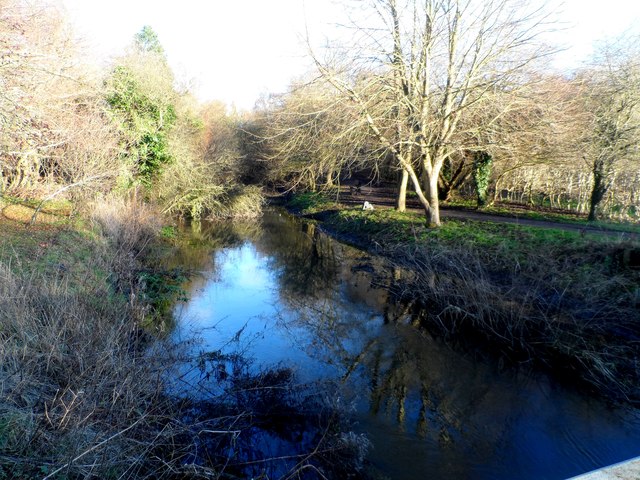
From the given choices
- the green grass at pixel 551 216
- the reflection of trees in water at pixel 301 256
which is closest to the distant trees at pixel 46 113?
the reflection of trees in water at pixel 301 256

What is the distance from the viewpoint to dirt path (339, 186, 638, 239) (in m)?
12.9

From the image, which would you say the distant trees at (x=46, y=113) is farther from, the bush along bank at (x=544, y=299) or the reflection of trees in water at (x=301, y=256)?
the bush along bank at (x=544, y=299)

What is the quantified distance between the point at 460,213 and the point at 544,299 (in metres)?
10.1

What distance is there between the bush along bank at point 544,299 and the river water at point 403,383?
654 mm

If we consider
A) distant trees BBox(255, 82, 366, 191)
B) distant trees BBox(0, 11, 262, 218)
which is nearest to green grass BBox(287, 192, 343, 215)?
distant trees BBox(255, 82, 366, 191)

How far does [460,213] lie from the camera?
61.2 feet

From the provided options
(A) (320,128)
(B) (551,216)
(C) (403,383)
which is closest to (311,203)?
(A) (320,128)

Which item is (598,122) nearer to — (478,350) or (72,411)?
(478,350)

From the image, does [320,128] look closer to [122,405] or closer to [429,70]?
[429,70]

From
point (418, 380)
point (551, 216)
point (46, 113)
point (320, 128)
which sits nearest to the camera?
point (418, 380)

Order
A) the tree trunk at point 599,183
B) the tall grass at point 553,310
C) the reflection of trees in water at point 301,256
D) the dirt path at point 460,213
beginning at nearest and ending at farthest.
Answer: the tall grass at point 553,310 < the dirt path at point 460,213 < the reflection of trees in water at point 301,256 < the tree trunk at point 599,183

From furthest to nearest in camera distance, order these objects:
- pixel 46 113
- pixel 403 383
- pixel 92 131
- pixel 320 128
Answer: pixel 320 128 < pixel 92 131 < pixel 46 113 < pixel 403 383

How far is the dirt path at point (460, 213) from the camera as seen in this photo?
1292cm

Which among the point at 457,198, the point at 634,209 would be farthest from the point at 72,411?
the point at 457,198
